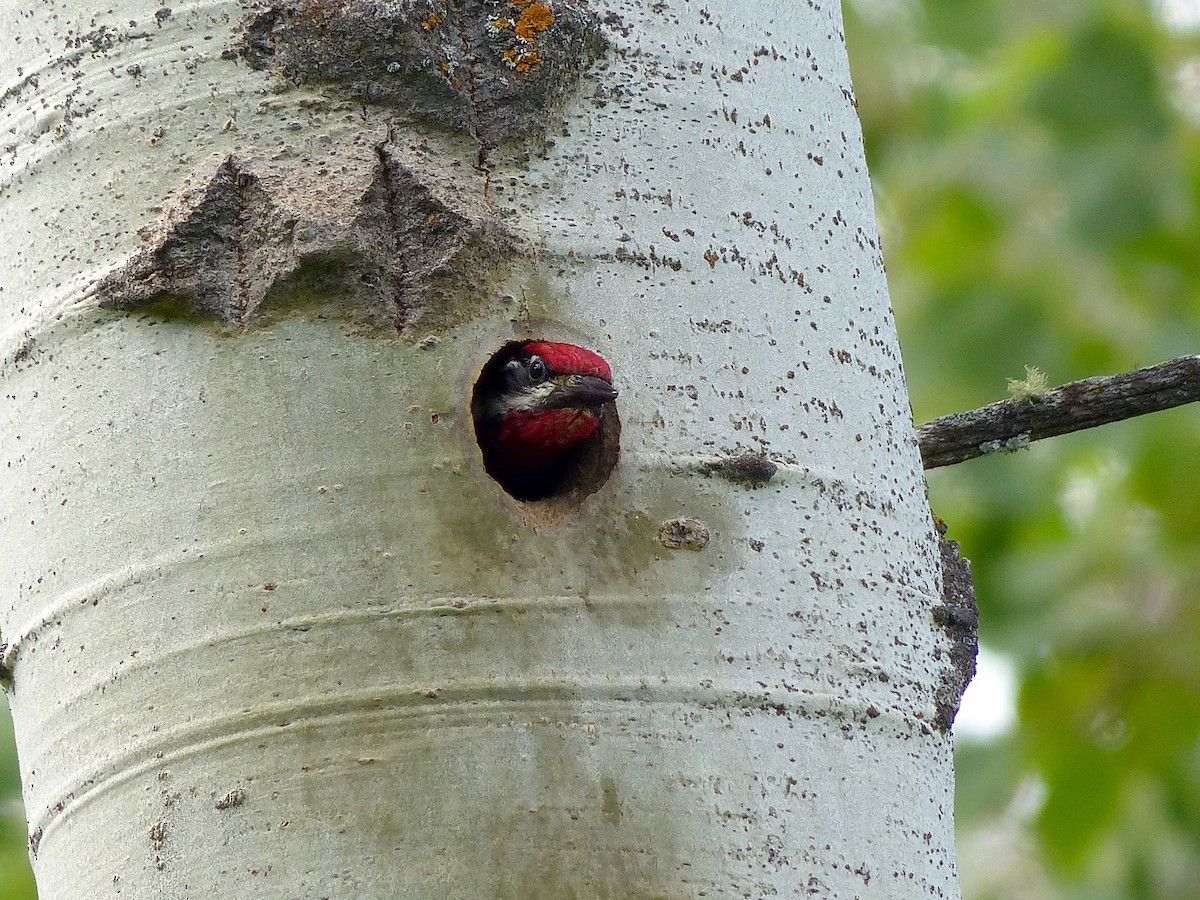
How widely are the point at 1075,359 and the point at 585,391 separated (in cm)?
340

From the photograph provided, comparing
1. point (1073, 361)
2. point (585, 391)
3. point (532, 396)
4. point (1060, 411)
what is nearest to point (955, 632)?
point (1060, 411)

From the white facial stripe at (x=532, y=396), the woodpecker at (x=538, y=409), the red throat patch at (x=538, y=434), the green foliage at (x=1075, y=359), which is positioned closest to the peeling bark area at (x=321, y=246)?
the woodpecker at (x=538, y=409)

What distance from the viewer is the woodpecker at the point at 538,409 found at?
2.03 metres

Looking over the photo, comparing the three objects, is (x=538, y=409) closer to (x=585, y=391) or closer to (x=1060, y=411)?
(x=585, y=391)

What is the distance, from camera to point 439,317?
196 centimetres

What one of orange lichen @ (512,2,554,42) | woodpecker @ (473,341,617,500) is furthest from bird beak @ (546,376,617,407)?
orange lichen @ (512,2,554,42)

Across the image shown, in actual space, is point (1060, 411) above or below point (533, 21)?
below

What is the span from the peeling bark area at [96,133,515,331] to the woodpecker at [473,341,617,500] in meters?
0.17

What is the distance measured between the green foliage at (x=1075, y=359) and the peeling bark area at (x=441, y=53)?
297cm

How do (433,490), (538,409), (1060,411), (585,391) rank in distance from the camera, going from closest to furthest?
1. (433,490)
2. (585,391)
3. (1060,411)
4. (538,409)

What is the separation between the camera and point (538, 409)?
2861 mm

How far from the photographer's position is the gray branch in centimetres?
232

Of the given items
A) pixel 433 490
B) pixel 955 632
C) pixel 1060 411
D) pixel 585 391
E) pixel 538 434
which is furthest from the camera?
pixel 538 434

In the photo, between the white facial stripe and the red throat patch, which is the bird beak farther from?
the red throat patch
